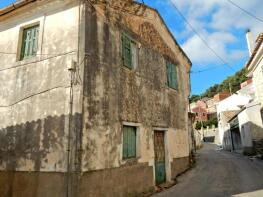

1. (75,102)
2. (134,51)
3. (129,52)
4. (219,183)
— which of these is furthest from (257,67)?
(75,102)

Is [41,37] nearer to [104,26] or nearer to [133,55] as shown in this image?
[104,26]

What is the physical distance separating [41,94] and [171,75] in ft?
24.2

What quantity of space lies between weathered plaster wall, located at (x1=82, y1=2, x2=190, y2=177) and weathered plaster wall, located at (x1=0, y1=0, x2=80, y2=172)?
0.61m

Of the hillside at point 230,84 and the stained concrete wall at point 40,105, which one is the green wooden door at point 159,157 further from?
the hillside at point 230,84

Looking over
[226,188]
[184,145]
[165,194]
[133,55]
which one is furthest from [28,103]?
[184,145]

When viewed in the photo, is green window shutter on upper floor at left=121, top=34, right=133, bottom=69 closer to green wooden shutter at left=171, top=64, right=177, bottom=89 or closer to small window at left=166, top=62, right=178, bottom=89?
small window at left=166, top=62, right=178, bottom=89

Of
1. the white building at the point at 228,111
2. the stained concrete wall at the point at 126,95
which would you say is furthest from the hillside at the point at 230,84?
the stained concrete wall at the point at 126,95

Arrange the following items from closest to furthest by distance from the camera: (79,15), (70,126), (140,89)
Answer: (70,126) < (79,15) < (140,89)

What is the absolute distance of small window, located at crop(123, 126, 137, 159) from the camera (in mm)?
8377

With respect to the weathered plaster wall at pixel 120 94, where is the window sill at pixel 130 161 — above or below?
below

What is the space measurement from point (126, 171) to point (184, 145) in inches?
233

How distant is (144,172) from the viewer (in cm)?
916

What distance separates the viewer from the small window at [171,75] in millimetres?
12438

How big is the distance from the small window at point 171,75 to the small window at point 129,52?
119 inches
